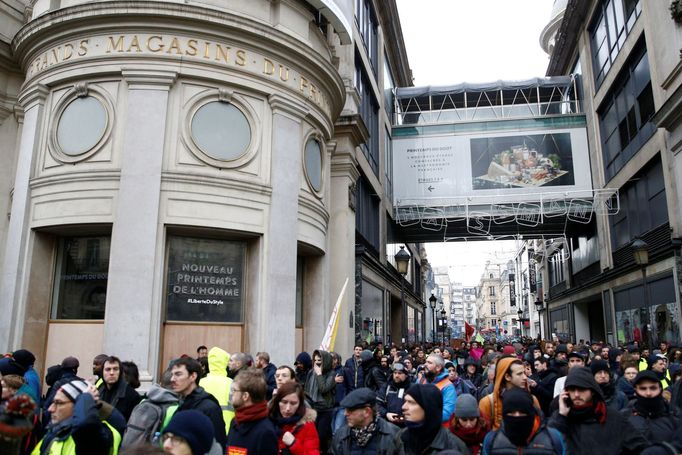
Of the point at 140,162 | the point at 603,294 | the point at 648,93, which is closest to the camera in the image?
the point at 140,162

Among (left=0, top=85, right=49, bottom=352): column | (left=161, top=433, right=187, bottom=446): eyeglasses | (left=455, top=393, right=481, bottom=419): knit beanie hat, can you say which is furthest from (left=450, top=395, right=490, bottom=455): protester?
(left=0, top=85, right=49, bottom=352): column

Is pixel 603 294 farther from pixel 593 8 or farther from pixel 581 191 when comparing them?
pixel 593 8

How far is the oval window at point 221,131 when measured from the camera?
1379 cm

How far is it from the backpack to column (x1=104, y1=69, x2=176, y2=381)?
787cm

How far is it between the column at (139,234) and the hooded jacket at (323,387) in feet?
18.1

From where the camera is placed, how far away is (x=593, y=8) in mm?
30906

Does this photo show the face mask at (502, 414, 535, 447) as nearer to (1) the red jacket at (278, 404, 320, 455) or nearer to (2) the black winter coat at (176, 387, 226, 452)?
(1) the red jacket at (278, 404, 320, 455)

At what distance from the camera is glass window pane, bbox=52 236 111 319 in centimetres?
1313

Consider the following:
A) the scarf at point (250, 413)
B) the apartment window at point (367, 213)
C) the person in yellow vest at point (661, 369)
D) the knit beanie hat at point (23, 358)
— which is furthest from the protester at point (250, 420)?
the apartment window at point (367, 213)

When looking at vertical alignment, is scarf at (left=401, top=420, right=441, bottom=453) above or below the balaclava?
below

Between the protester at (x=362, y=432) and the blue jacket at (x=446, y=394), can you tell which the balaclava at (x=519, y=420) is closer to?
the protester at (x=362, y=432)

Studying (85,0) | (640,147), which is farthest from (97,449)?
(640,147)

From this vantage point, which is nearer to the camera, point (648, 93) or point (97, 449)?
point (97, 449)

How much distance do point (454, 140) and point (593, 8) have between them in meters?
10.4
